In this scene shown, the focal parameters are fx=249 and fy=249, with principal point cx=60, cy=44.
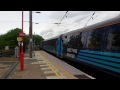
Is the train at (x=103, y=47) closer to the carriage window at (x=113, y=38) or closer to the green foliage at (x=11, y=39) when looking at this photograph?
the carriage window at (x=113, y=38)

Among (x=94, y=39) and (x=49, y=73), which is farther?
(x=49, y=73)

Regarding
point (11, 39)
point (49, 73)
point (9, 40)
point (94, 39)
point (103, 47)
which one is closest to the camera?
point (103, 47)

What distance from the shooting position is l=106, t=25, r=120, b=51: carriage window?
9955mm

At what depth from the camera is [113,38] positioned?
34.6ft

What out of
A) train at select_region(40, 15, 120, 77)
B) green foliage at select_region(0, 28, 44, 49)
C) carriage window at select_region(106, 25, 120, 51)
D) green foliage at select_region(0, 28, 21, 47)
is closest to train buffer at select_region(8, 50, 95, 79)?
train at select_region(40, 15, 120, 77)

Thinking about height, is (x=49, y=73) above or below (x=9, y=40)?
below

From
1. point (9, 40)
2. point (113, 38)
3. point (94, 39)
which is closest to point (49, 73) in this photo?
point (94, 39)

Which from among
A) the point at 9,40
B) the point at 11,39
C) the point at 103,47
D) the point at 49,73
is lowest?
the point at 49,73

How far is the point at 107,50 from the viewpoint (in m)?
11.2

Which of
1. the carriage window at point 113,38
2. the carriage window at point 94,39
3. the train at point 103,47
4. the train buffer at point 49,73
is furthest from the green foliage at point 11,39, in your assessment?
the carriage window at point 113,38

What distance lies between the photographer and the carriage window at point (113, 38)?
9.95 m

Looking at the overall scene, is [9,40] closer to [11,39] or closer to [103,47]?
[11,39]

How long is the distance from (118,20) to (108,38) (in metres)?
1.45
